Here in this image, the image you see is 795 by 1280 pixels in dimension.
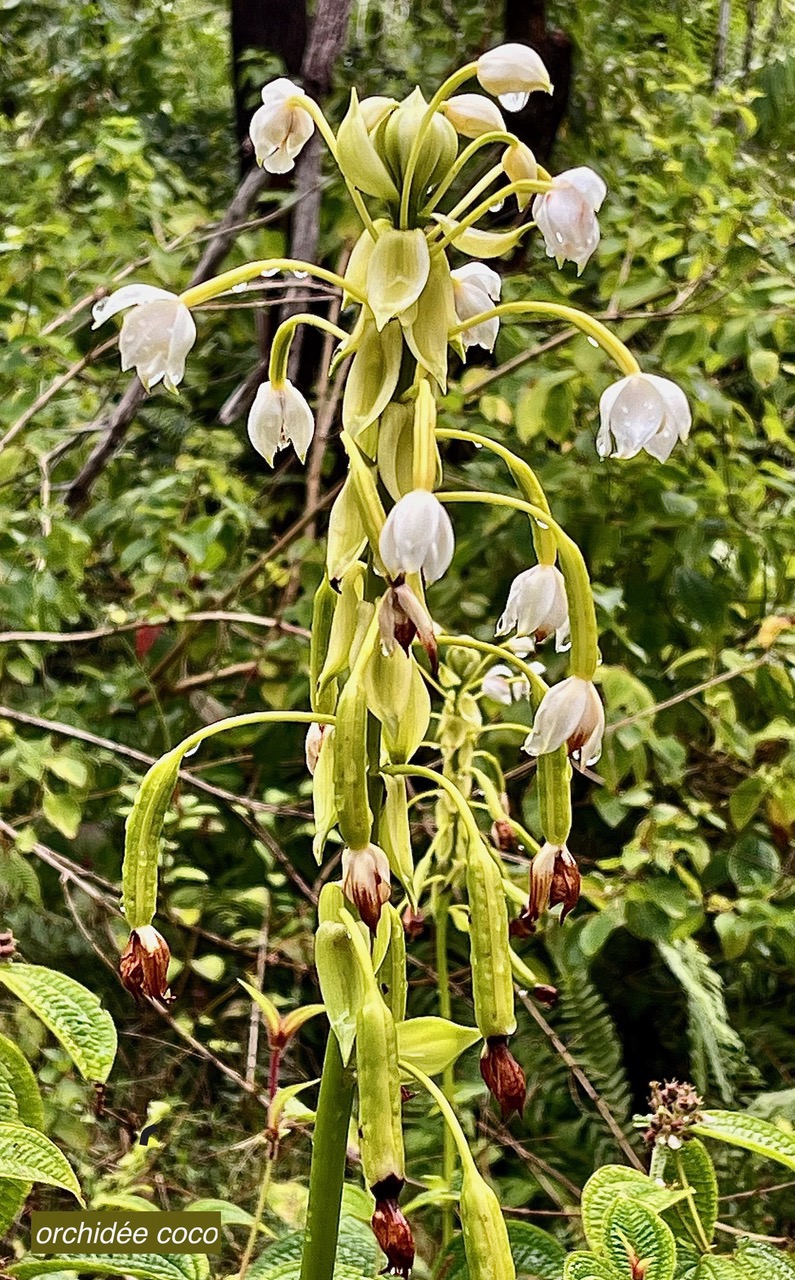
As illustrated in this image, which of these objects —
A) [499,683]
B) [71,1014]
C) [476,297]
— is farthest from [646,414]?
[71,1014]

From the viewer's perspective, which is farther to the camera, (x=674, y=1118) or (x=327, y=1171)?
(x=674, y=1118)

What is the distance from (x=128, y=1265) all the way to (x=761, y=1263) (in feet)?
1.46

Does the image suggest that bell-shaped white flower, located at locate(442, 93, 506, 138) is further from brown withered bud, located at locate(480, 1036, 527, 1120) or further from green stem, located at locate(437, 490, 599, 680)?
brown withered bud, located at locate(480, 1036, 527, 1120)

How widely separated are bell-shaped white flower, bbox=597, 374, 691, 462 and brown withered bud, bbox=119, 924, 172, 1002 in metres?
0.38

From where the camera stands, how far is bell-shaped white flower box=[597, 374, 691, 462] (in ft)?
1.96

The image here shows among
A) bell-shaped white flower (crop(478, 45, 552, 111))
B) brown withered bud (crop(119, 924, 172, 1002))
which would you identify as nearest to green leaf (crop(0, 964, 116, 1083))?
brown withered bud (crop(119, 924, 172, 1002))

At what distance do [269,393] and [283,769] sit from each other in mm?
1358

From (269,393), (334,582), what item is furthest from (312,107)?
(334,582)

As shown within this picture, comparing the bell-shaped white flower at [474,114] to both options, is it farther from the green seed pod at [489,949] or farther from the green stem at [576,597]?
the green seed pod at [489,949]

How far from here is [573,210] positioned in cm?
58

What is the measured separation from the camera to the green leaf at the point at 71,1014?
765mm

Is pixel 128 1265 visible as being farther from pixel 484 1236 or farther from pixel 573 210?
pixel 573 210

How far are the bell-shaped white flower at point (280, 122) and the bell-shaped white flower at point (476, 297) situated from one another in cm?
13

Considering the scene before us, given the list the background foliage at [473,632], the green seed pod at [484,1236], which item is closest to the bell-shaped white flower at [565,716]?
the green seed pod at [484,1236]
